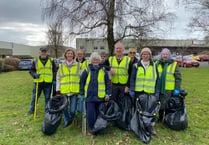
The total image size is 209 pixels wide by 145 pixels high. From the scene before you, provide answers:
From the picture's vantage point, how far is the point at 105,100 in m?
3.41

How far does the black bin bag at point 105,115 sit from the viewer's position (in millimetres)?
3270

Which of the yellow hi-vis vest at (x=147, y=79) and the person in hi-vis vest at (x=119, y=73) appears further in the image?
the person in hi-vis vest at (x=119, y=73)

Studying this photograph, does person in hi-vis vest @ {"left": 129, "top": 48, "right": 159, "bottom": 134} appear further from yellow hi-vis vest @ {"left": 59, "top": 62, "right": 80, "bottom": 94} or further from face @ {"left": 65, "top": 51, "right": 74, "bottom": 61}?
face @ {"left": 65, "top": 51, "right": 74, "bottom": 61}

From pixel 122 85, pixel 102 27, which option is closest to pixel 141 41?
pixel 102 27

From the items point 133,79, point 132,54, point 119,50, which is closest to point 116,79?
point 133,79

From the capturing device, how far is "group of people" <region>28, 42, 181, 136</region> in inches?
132

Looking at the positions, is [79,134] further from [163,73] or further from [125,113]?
[163,73]

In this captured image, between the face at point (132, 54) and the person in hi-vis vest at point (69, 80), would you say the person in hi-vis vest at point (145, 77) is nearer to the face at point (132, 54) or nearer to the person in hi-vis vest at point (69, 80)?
the face at point (132, 54)

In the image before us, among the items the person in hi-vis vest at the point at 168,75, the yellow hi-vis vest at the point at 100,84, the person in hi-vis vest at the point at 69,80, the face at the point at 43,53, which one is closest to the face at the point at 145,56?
the person in hi-vis vest at the point at 168,75

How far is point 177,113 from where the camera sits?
3604 millimetres

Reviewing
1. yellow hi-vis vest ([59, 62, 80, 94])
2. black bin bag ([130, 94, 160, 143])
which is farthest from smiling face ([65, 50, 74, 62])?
black bin bag ([130, 94, 160, 143])

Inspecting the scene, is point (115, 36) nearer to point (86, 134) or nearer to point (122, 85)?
point (122, 85)

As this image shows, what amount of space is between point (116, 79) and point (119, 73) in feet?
0.51

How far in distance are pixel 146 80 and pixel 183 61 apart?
19.8 m
